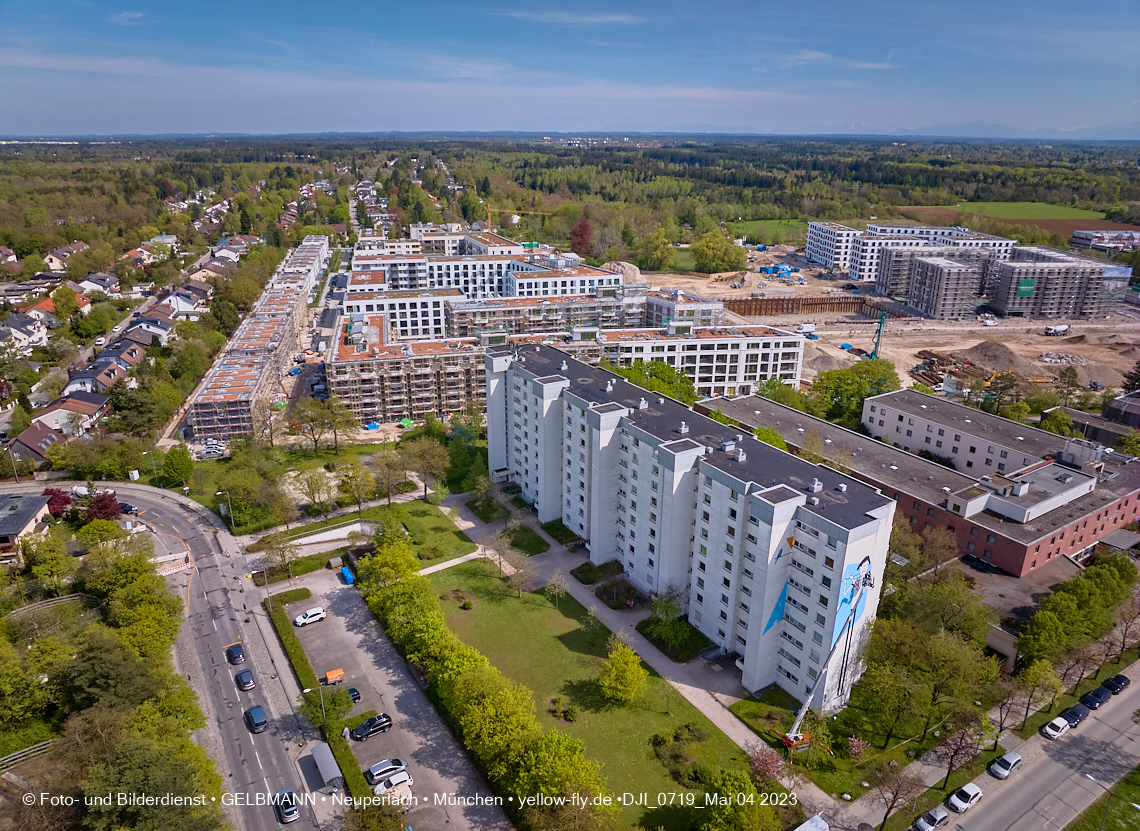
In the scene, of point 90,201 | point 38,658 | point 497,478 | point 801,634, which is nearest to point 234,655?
point 38,658

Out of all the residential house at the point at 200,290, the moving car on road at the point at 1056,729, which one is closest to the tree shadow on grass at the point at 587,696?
the moving car on road at the point at 1056,729

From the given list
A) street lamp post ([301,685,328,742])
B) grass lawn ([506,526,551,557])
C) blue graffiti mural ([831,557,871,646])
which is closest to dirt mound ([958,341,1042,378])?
blue graffiti mural ([831,557,871,646])

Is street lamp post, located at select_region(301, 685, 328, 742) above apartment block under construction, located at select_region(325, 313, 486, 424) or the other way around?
the other way around

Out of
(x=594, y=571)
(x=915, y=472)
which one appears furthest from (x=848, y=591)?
(x=915, y=472)

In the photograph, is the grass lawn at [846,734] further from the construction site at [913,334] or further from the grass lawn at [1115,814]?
Answer: the construction site at [913,334]

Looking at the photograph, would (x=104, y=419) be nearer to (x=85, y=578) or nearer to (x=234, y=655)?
(x=85, y=578)

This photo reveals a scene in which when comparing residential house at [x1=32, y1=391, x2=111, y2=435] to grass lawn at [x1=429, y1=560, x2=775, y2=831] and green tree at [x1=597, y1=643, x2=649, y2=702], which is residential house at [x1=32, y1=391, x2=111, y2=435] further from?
green tree at [x1=597, y1=643, x2=649, y2=702]
